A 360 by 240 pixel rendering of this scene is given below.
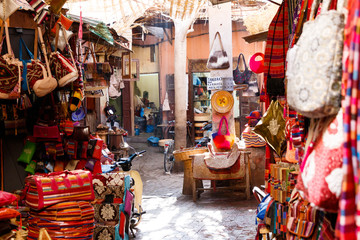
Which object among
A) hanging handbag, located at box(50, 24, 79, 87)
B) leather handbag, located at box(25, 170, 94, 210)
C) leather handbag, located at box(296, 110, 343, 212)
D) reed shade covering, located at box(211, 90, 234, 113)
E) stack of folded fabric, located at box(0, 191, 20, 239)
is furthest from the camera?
reed shade covering, located at box(211, 90, 234, 113)

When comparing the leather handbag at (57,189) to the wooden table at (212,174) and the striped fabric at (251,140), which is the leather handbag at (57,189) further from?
the striped fabric at (251,140)

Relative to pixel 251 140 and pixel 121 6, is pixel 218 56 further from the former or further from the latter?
pixel 121 6

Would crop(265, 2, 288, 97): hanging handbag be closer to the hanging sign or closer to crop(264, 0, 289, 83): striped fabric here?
crop(264, 0, 289, 83): striped fabric

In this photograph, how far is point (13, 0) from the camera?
3887 mm

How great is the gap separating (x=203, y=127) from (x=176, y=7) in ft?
25.0

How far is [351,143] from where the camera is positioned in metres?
1.20

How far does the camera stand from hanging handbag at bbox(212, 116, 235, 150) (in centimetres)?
932

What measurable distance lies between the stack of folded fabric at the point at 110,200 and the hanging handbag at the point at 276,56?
6.96 ft

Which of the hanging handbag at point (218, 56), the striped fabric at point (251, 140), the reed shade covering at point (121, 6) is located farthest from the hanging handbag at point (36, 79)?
the striped fabric at point (251, 140)

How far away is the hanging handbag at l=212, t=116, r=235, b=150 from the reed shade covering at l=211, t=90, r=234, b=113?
197mm

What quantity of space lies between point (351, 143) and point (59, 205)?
295cm

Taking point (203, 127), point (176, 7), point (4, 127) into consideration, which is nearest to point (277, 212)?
point (4, 127)

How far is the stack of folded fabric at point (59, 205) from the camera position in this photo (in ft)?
12.1

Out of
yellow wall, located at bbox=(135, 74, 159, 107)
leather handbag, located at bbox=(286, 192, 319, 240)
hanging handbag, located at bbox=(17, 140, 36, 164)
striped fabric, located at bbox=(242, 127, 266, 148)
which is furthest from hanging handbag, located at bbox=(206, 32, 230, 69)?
yellow wall, located at bbox=(135, 74, 159, 107)
